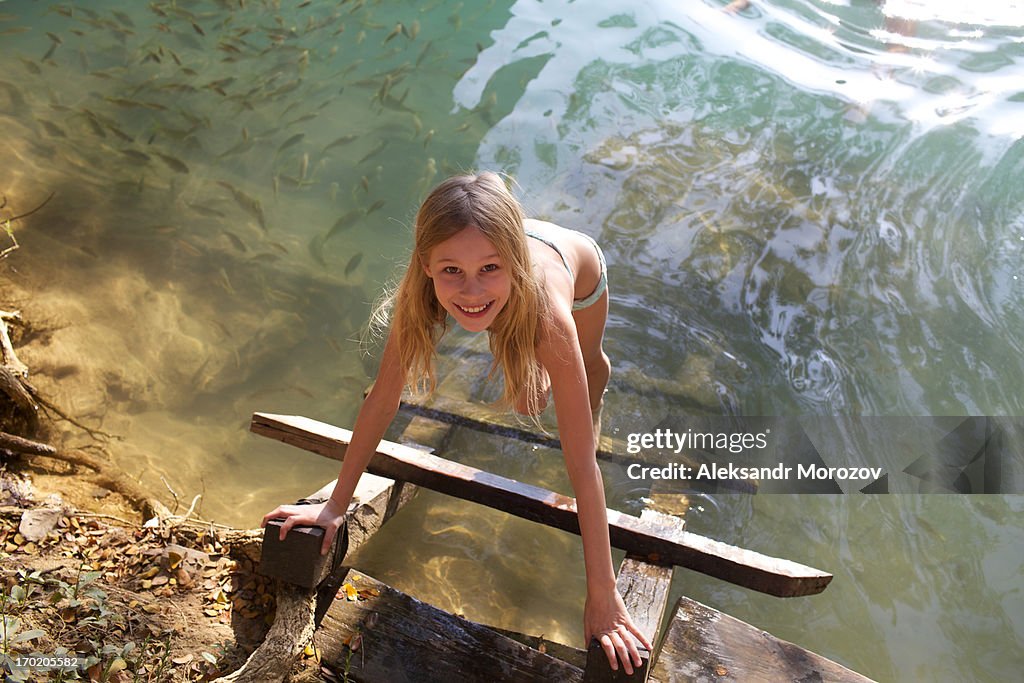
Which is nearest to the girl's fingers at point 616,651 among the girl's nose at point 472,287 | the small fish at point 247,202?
the girl's nose at point 472,287

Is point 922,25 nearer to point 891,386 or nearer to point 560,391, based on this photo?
point 891,386

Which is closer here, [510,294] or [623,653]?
[623,653]

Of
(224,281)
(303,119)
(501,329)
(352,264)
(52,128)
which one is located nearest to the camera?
(501,329)

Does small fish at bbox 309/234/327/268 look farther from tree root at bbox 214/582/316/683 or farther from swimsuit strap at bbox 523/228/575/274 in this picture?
tree root at bbox 214/582/316/683

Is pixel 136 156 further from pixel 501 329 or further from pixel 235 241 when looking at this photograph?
pixel 501 329

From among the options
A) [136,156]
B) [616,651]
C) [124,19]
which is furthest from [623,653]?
[124,19]

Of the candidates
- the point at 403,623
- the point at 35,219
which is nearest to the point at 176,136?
the point at 35,219

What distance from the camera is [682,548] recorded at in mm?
3037

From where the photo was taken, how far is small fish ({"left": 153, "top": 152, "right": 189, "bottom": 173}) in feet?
21.7

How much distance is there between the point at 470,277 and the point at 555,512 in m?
1.07

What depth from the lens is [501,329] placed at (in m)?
2.78

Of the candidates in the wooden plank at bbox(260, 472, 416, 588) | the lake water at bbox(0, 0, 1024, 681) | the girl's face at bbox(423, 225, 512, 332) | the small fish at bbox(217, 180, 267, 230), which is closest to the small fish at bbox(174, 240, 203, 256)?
the lake water at bbox(0, 0, 1024, 681)

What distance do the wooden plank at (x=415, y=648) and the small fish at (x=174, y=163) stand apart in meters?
4.74

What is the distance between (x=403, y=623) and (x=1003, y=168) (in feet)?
20.2
